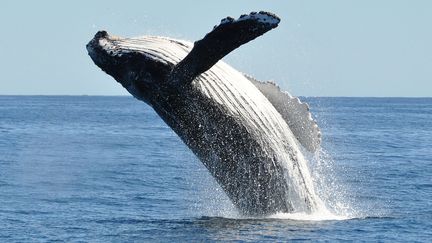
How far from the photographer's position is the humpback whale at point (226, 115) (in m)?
12.0

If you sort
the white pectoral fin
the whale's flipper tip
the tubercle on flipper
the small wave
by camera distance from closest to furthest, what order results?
the tubercle on flipper
the whale's flipper tip
the small wave
the white pectoral fin

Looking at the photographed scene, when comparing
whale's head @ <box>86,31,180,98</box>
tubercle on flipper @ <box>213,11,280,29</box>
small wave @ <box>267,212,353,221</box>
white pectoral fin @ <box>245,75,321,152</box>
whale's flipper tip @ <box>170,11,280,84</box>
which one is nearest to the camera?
tubercle on flipper @ <box>213,11,280,29</box>

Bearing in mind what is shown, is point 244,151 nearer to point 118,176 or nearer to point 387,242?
point 387,242

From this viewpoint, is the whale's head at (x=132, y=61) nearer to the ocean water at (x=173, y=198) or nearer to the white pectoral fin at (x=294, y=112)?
the white pectoral fin at (x=294, y=112)

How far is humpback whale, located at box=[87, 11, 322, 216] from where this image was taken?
473 inches

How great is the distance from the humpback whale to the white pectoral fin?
0.05ft

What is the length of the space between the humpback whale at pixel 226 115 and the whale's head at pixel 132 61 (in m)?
0.01

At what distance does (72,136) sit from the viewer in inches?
1842

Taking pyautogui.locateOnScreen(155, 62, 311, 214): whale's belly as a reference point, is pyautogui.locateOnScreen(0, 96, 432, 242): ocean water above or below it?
below

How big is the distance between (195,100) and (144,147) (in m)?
24.1

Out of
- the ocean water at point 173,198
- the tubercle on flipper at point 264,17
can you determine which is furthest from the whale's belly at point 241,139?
the tubercle on flipper at point 264,17

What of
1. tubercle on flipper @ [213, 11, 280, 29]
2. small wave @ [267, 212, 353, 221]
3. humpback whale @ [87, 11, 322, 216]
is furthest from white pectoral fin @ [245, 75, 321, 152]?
tubercle on flipper @ [213, 11, 280, 29]

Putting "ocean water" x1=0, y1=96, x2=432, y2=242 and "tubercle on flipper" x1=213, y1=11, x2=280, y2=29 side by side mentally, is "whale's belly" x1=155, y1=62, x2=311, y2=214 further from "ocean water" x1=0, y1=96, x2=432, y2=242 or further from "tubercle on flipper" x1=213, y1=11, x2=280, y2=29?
"tubercle on flipper" x1=213, y1=11, x2=280, y2=29

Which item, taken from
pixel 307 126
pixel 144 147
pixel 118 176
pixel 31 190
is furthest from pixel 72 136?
pixel 307 126
